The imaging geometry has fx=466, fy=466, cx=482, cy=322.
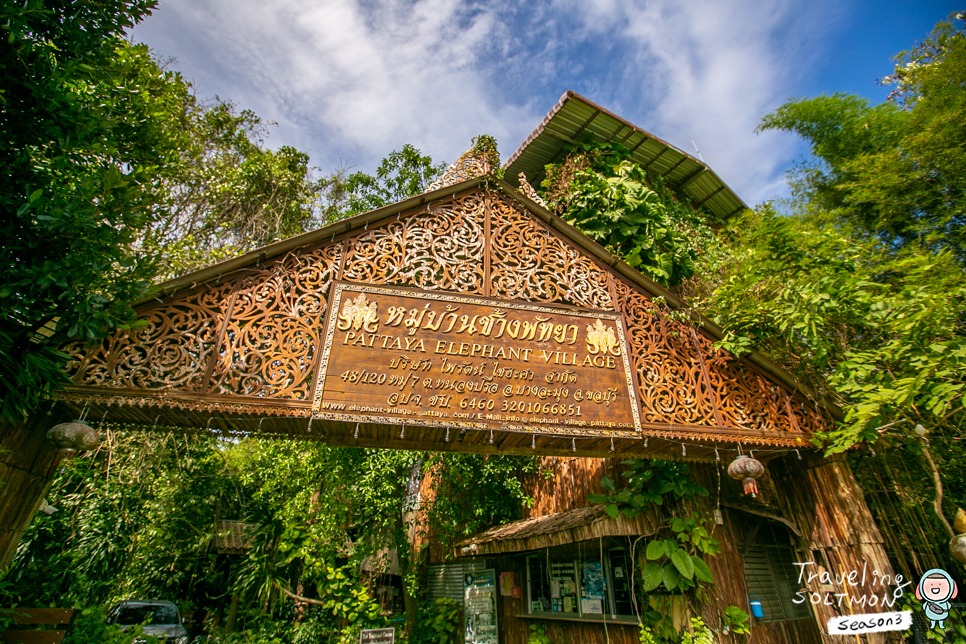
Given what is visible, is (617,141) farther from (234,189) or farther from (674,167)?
(234,189)

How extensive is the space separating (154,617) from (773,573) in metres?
13.0

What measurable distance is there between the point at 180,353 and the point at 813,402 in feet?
20.8

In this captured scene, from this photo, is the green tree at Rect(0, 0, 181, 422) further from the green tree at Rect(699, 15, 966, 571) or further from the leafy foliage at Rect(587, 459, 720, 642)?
the green tree at Rect(699, 15, 966, 571)

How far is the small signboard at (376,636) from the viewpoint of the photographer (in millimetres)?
5893

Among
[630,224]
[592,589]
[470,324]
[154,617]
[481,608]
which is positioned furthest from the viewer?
[154,617]

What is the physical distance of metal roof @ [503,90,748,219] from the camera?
9.48m

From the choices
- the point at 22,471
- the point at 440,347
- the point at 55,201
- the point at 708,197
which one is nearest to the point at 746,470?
the point at 440,347

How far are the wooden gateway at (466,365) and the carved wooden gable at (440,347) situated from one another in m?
0.02

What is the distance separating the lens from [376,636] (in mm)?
5992

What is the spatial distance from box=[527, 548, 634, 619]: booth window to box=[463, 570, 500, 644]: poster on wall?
1095 mm

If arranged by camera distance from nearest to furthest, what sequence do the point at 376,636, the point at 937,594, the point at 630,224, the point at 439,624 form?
the point at 937,594 → the point at 376,636 → the point at 630,224 → the point at 439,624

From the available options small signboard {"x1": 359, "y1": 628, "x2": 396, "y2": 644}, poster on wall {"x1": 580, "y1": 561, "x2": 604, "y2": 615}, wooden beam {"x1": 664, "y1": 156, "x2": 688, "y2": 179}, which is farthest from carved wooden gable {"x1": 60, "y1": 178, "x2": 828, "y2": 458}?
wooden beam {"x1": 664, "y1": 156, "x2": 688, "y2": 179}

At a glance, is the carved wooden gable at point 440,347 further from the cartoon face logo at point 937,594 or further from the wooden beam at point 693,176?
the wooden beam at point 693,176

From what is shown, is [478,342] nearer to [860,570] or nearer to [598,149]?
[860,570]
